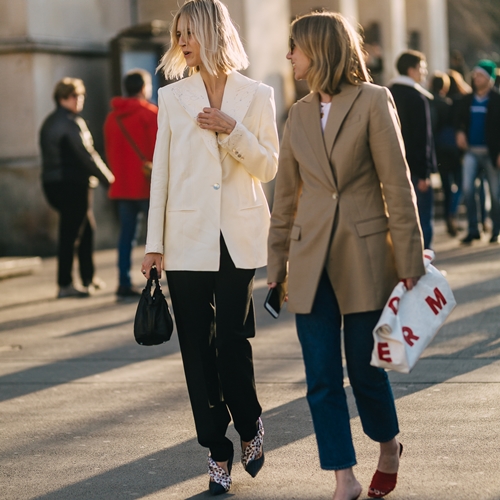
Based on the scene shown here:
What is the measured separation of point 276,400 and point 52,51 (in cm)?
944

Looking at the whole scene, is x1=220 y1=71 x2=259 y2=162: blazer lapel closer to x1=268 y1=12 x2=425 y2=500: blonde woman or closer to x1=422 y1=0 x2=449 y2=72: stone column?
x1=268 y1=12 x2=425 y2=500: blonde woman

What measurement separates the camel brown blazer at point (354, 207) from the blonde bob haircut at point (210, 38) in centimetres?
52

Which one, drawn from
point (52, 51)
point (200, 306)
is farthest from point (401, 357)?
point (52, 51)

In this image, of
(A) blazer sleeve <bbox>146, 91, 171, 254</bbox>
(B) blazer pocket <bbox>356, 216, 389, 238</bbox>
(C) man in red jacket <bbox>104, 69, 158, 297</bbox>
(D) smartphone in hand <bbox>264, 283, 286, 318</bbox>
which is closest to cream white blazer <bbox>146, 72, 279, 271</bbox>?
(A) blazer sleeve <bbox>146, 91, 171, 254</bbox>

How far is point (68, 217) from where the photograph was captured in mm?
10523

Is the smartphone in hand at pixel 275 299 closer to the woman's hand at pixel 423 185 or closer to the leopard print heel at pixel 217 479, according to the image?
the leopard print heel at pixel 217 479

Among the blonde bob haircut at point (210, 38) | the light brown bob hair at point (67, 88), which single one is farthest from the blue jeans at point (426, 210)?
the blonde bob haircut at point (210, 38)

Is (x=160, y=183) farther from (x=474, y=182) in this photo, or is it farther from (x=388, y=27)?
(x=388, y=27)

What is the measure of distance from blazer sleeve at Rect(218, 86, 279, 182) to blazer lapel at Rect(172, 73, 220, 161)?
4 cm

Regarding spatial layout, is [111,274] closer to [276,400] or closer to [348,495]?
[276,400]

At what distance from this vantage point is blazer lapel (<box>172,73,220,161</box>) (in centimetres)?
445

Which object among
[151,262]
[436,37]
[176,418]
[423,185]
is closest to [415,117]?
[423,185]

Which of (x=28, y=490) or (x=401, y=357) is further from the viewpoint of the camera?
(x=28, y=490)

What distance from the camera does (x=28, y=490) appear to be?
15.1 feet
